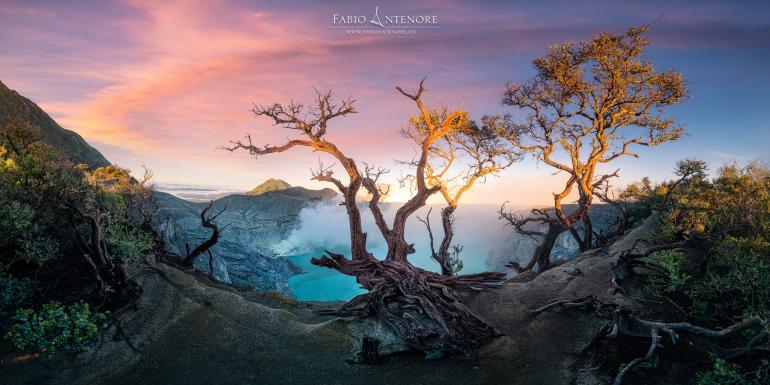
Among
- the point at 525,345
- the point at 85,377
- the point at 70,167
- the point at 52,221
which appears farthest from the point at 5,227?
the point at 525,345

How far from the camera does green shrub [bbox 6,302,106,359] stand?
39.6 feet

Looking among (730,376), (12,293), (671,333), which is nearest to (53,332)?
(12,293)

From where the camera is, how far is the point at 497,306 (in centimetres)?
1825

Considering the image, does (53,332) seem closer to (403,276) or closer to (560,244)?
(403,276)

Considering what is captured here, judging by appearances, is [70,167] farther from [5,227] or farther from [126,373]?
[126,373]

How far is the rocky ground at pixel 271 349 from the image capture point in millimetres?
12297

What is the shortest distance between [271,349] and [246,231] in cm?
11822

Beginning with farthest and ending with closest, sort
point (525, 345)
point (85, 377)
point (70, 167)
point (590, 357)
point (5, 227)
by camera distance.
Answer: point (70, 167), point (525, 345), point (5, 227), point (590, 357), point (85, 377)

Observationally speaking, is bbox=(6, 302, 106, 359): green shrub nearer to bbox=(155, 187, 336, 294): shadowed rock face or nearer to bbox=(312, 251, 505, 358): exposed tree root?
bbox=(312, 251, 505, 358): exposed tree root

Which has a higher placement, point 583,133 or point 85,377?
point 583,133

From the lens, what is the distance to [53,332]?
12445mm

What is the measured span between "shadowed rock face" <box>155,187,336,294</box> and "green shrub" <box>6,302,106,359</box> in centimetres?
2683

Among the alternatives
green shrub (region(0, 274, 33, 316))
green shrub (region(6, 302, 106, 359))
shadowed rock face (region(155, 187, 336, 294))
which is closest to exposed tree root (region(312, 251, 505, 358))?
green shrub (region(6, 302, 106, 359))

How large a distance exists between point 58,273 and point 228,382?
10.1 m
